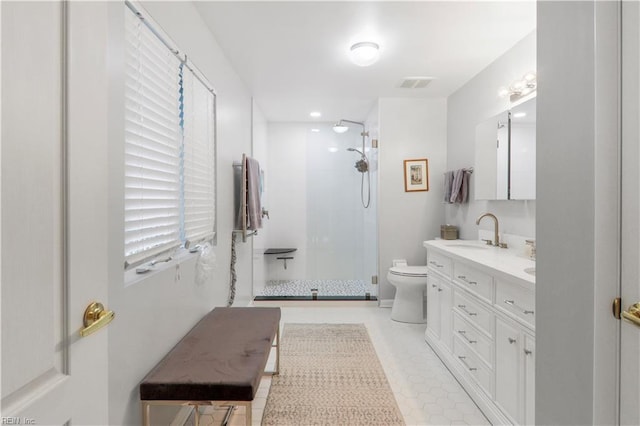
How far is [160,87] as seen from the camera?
1.59 m

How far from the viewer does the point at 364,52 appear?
7.91ft

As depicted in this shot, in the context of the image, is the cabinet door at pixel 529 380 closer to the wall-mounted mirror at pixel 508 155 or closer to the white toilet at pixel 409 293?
the wall-mounted mirror at pixel 508 155

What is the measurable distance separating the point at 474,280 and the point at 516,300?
425mm

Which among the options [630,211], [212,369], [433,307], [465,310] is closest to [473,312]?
[465,310]

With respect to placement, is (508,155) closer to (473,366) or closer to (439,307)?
(439,307)

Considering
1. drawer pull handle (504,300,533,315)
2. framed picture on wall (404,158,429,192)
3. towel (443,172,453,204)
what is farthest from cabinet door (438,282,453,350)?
framed picture on wall (404,158,429,192)

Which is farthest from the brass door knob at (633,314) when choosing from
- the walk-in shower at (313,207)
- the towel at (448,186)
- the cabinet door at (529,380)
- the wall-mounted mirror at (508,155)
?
the walk-in shower at (313,207)

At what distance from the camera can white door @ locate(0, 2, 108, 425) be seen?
487 millimetres

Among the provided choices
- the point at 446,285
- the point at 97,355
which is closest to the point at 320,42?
the point at 446,285

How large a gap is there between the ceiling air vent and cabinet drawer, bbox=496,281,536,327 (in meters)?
2.23

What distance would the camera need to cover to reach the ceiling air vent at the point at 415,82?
3.19 metres

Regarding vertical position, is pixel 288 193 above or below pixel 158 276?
above

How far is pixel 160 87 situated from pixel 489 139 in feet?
8.40

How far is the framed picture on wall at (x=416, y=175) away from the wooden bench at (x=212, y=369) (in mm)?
2475
